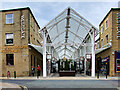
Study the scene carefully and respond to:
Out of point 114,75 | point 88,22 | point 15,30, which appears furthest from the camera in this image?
point 15,30

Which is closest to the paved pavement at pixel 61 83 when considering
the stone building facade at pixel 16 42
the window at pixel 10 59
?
the stone building facade at pixel 16 42

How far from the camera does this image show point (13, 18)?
891 inches

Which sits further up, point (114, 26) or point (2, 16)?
point (2, 16)

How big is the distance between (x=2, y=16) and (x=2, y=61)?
6.59 meters

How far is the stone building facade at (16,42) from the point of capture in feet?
71.3

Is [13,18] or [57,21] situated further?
[13,18]

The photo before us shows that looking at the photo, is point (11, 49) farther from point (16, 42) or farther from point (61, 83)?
point (61, 83)

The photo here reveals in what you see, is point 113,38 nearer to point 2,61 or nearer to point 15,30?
point 15,30

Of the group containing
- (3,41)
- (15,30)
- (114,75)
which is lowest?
(114,75)

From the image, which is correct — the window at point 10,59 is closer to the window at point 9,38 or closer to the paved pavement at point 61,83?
the window at point 9,38

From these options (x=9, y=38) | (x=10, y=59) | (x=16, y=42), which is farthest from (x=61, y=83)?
(x=9, y=38)

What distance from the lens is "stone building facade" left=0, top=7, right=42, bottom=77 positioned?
2172 cm

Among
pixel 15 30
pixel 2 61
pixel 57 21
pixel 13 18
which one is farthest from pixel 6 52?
pixel 57 21

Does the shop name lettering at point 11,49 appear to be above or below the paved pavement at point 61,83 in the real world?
above
